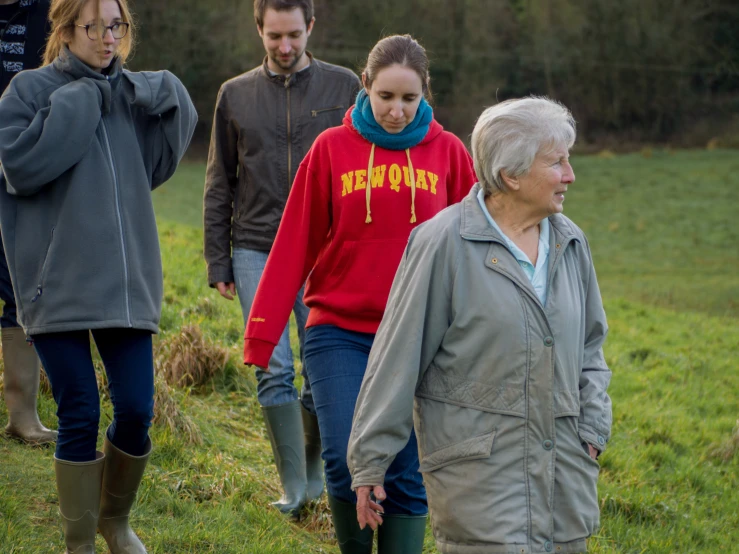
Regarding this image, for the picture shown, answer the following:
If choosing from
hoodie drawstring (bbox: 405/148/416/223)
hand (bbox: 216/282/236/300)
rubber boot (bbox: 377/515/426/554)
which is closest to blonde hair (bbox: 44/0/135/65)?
hoodie drawstring (bbox: 405/148/416/223)

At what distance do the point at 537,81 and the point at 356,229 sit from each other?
38593 mm

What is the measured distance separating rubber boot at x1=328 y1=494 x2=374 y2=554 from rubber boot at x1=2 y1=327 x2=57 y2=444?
192cm

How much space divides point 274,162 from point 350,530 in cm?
203

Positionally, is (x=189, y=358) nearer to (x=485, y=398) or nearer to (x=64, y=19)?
(x=64, y=19)

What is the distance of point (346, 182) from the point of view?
408cm

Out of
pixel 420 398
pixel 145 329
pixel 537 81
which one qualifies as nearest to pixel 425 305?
pixel 420 398

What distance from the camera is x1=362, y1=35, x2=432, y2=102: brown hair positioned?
13.3 ft

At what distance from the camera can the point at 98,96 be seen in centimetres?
381

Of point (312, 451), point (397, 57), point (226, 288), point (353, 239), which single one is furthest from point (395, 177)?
point (312, 451)

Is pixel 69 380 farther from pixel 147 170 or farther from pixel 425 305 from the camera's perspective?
pixel 425 305

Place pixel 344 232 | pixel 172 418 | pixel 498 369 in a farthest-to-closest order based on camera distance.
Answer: pixel 172 418
pixel 344 232
pixel 498 369

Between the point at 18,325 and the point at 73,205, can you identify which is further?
the point at 18,325

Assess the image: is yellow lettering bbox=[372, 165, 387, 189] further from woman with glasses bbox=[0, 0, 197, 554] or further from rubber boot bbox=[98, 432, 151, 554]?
rubber boot bbox=[98, 432, 151, 554]

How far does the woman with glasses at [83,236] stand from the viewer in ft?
12.2
